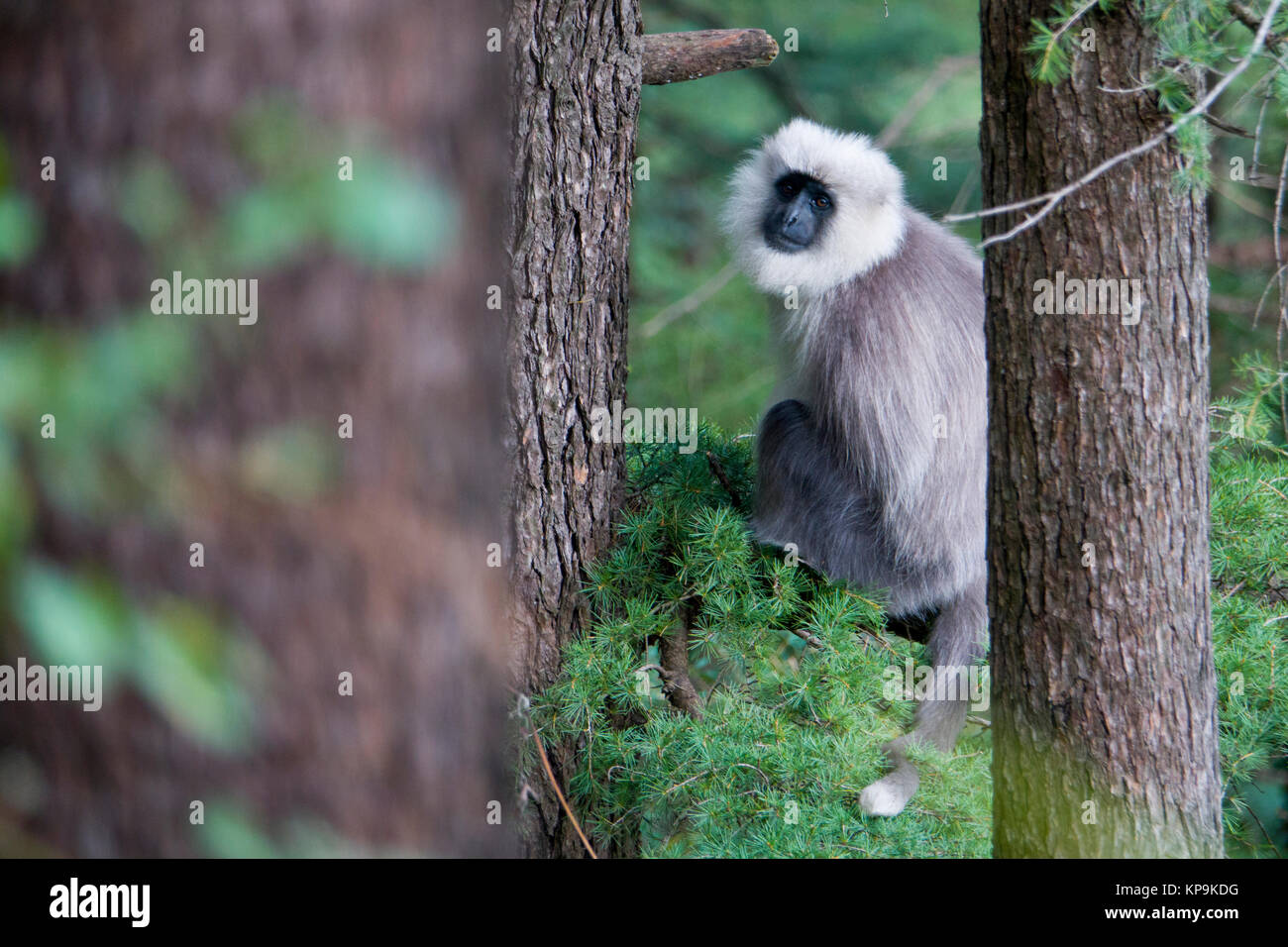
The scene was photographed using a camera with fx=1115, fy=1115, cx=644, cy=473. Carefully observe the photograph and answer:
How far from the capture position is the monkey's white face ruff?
4395 millimetres

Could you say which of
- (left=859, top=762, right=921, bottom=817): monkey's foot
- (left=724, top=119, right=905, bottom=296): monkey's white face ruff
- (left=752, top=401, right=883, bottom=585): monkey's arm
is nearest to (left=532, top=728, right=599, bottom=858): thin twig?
(left=859, top=762, right=921, bottom=817): monkey's foot

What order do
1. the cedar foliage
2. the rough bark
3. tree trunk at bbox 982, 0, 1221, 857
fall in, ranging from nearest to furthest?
tree trunk at bbox 982, 0, 1221, 857, the cedar foliage, the rough bark

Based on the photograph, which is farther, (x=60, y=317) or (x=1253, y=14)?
(x=1253, y=14)

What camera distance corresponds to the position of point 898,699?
3.70 m

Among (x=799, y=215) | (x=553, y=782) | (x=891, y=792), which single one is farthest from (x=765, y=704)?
(x=799, y=215)

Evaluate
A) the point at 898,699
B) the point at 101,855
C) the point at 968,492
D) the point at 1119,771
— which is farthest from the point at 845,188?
the point at 101,855

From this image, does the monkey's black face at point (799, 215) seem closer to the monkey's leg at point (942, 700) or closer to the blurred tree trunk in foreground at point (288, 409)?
the monkey's leg at point (942, 700)

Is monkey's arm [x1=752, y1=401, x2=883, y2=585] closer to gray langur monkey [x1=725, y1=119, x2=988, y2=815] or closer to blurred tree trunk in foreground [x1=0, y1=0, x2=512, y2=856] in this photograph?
gray langur monkey [x1=725, y1=119, x2=988, y2=815]

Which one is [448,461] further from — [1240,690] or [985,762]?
[1240,690]

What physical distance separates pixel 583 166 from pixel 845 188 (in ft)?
4.35

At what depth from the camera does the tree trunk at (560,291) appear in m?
3.50

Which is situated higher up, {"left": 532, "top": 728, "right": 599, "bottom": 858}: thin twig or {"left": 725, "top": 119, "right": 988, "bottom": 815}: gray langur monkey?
{"left": 725, "top": 119, "right": 988, "bottom": 815}: gray langur monkey

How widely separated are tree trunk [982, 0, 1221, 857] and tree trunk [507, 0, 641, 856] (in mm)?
1389

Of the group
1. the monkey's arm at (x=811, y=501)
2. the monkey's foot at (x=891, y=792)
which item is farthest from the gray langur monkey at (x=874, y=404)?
the monkey's foot at (x=891, y=792)
